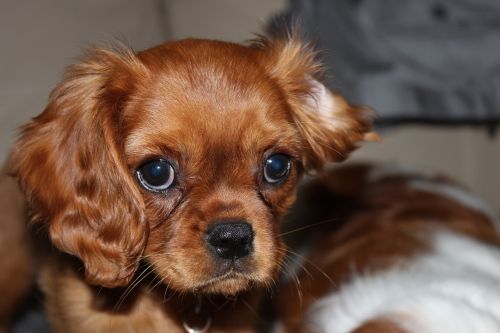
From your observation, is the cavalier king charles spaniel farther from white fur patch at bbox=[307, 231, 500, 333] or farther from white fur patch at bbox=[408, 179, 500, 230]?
white fur patch at bbox=[408, 179, 500, 230]

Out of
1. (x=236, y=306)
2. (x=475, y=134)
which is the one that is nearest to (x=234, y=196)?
(x=236, y=306)

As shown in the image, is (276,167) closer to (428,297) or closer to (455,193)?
(428,297)

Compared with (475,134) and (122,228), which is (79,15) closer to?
(122,228)

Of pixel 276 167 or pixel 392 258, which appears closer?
pixel 276 167

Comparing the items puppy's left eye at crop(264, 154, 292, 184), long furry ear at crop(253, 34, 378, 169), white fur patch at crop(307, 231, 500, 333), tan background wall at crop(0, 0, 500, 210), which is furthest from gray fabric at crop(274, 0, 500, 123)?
puppy's left eye at crop(264, 154, 292, 184)

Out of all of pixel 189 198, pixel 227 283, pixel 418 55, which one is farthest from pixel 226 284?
pixel 418 55
